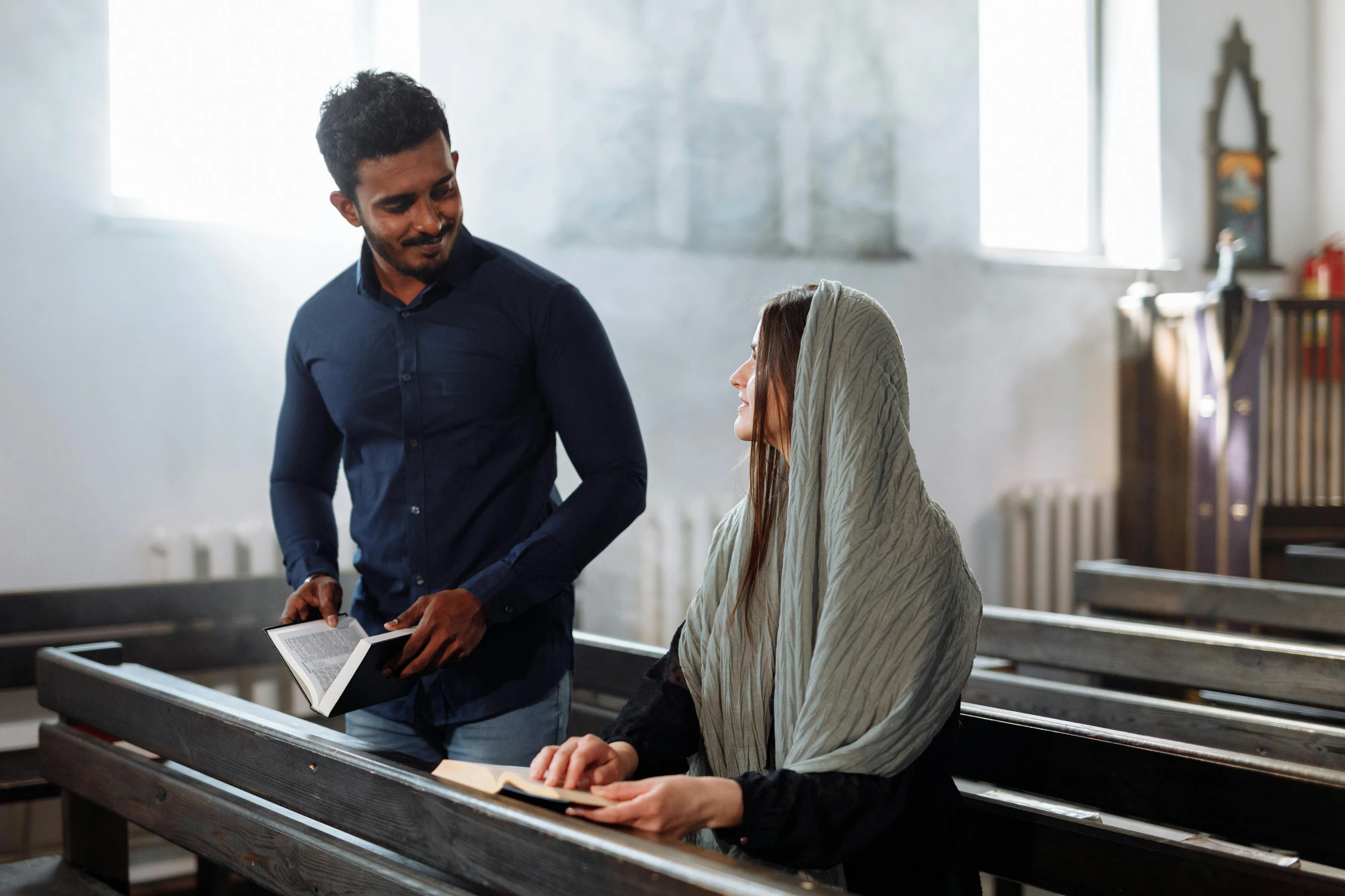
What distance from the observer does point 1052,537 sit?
5.15 m

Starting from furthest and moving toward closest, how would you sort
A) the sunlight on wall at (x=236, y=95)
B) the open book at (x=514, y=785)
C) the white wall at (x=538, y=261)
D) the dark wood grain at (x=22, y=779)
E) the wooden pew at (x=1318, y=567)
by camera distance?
1. the wooden pew at (x=1318, y=567)
2. the sunlight on wall at (x=236, y=95)
3. the white wall at (x=538, y=261)
4. the dark wood grain at (x=22, y=779)
5. the open book at (x=514, y=785)

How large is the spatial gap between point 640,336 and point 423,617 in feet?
8.53

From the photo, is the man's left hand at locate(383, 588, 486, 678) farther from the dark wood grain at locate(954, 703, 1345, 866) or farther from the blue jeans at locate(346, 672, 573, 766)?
the dark wood grain at locate(954, 703, 1345, 866)

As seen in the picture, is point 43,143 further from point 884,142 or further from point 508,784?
point 884,142

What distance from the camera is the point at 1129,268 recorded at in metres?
5.38

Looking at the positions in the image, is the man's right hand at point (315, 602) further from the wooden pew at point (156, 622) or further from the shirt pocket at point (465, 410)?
the wooden pew at point (156, 622)

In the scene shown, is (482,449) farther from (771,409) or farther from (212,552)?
(212,552)

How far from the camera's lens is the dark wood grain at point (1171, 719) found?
73.8 inches

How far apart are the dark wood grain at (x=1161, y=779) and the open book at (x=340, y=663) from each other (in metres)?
0.79

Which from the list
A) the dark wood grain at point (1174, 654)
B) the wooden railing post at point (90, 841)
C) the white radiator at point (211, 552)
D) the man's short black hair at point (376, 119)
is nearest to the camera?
the man's short black hair at point (376, 119)

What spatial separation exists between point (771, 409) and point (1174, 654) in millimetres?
1382

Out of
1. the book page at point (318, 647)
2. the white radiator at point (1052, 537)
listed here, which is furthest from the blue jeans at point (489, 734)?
the white radiator at point (1052, 537)

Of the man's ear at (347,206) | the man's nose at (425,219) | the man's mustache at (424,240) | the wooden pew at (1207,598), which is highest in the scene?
the man's ear at (347,206)

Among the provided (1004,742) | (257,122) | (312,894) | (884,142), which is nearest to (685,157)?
(884,142)
